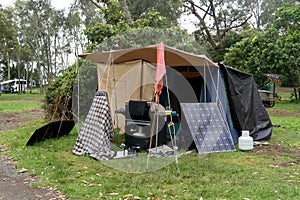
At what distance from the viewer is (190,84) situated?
6.92 metres

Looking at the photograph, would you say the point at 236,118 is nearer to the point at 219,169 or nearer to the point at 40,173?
the point at 219,169

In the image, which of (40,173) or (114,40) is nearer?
(40,173)

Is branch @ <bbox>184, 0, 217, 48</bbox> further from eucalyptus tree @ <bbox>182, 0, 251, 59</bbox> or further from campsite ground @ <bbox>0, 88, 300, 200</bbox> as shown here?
campsite ground @ <bbox>0, 88, 300, 200</bbox>

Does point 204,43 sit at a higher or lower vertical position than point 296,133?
higher

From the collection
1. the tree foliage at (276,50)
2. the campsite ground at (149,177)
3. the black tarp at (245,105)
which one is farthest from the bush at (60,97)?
the tree foliage at (276,50)

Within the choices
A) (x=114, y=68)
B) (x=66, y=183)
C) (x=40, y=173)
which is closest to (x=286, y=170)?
(x=66, y=183)

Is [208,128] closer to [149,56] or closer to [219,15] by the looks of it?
[149,56]

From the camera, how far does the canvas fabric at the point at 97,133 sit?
16.3 feet

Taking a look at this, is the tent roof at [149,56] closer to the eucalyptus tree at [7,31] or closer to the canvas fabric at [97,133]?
the canvas fabric at [97,133]

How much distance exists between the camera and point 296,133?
23.6ft

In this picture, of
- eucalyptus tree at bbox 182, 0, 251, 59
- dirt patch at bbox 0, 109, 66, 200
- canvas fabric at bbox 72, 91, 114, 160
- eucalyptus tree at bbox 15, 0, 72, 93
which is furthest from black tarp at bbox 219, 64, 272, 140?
eucalyptus tree at bbox 15, 0, 72, 93

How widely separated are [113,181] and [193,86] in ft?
12.2

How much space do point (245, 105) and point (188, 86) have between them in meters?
1.36

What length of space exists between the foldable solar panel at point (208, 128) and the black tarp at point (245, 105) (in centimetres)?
59
